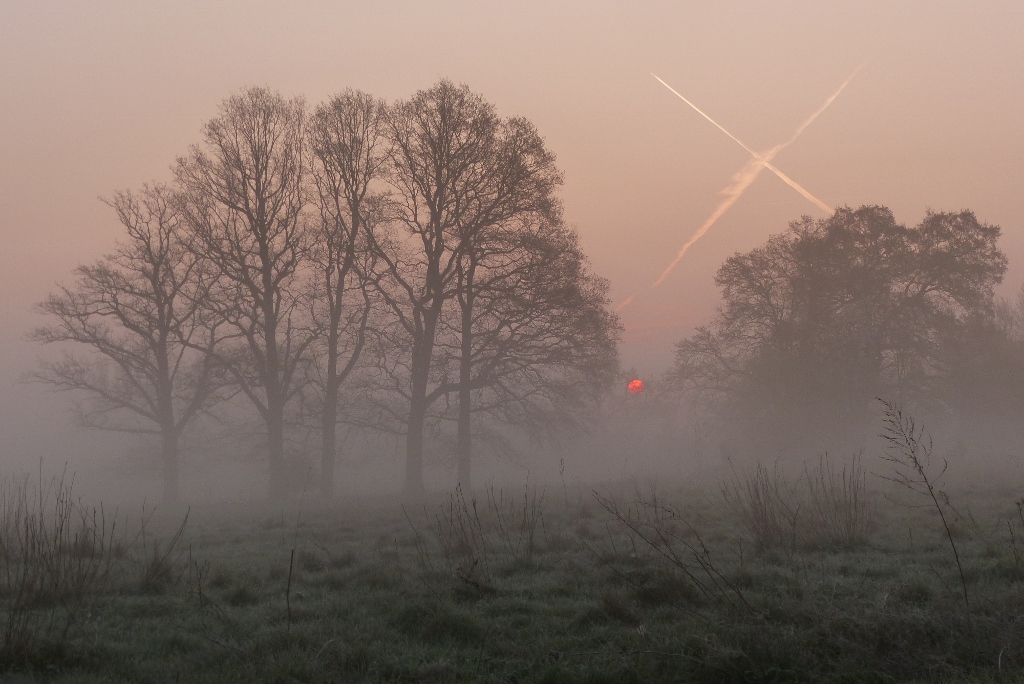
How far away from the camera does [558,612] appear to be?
19.1 feet

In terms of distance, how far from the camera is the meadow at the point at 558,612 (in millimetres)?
4590

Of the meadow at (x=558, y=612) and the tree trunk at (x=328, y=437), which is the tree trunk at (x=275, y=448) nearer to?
the tree trunk at (x=328, y=437)

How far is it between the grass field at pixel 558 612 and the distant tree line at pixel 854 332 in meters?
16.0

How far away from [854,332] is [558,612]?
22.2m

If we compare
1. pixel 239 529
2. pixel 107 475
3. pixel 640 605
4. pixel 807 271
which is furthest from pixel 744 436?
pixel 107 475

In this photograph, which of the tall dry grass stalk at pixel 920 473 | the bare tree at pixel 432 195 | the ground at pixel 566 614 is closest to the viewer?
the ground at pixel 566 614

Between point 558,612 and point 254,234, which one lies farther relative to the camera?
point 254,234

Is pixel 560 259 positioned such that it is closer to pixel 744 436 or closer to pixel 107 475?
pixel 744 436

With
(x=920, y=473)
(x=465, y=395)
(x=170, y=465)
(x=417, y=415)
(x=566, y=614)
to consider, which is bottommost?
(x=566, y=614)

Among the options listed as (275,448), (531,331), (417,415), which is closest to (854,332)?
(531,331)

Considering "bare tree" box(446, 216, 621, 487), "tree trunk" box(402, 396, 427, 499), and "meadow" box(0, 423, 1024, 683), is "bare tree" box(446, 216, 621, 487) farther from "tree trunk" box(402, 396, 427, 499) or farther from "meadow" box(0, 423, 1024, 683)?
"meadow" box(0, 423, 1024, 683)

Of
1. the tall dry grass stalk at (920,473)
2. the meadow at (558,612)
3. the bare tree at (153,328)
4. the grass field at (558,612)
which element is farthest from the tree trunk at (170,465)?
the tall dry grass stalk at (920,473)

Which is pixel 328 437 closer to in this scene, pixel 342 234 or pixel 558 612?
pixel 342 234

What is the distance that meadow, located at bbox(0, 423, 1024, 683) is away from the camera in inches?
181
